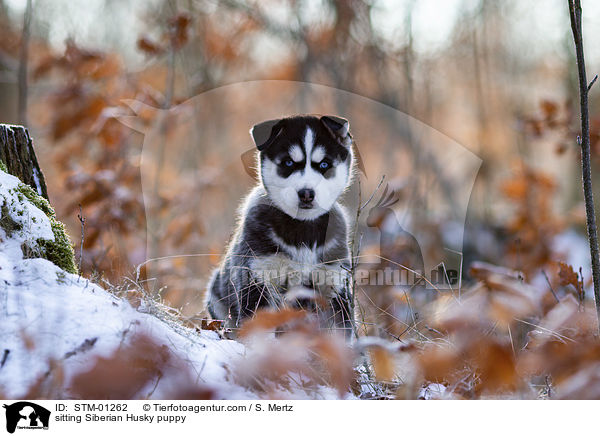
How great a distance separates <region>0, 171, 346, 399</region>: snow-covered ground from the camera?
61.8 inches

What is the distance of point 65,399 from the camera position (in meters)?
1.57

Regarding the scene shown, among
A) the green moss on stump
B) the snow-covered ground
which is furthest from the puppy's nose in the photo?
the green moss on stump

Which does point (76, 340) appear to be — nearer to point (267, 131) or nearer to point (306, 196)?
point (306, 196)

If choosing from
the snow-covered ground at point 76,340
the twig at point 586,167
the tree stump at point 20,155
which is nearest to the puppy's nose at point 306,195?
the snow-covered ground at point 76,340

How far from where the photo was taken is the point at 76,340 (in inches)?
66.5

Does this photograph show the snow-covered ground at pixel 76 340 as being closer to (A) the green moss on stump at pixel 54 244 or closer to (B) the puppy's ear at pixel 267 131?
(A) the green moss on stump at pixel 54 244

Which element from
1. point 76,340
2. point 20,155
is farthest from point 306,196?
point 20,155
